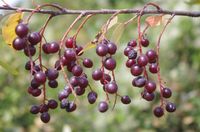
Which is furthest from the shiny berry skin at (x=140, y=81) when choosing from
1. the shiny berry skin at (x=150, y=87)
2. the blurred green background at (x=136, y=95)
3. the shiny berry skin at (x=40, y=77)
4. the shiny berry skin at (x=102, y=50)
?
the blurred green background at (x=136, y=95)

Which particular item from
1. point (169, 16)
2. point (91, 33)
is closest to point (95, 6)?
point (91, 33)

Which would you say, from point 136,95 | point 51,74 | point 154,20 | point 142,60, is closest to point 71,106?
point 51,74

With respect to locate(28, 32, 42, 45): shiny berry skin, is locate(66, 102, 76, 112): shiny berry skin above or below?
below

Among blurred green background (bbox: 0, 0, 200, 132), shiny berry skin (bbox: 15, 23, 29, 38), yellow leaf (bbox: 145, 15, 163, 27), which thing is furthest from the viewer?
blurred green background (bbox: 0, 0, 200, 132)

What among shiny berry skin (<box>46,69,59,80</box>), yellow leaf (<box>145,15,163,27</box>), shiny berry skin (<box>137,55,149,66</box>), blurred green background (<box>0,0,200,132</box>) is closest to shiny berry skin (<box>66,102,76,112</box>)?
shiny berry skin (<box>46,69,59,80</box>)

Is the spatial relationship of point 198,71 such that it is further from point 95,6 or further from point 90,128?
point 95,6

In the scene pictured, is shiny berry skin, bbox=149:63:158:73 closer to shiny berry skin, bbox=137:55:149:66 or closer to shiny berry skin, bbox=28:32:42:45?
shiny berry skin, bbox=137:55:149:66

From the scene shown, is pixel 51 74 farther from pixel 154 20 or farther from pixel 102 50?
pixel 154 20

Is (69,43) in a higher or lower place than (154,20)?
lower
